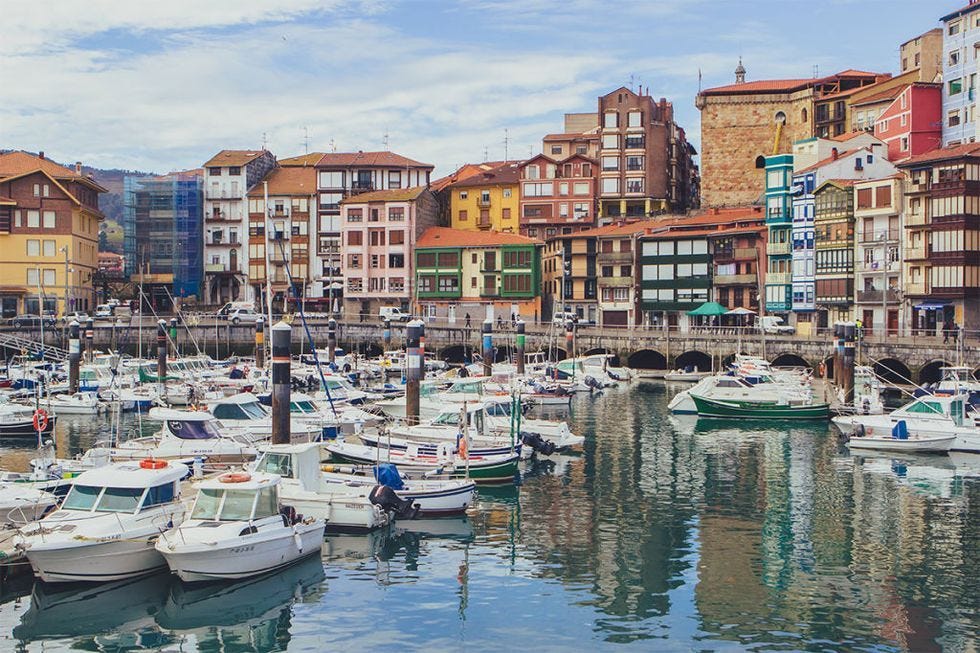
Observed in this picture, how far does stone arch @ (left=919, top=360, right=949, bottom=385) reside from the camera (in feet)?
274

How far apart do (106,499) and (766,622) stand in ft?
60.2

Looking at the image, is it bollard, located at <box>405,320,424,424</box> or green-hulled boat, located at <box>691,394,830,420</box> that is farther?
green-hulled boat, located at <box>691,394,830,420</box>

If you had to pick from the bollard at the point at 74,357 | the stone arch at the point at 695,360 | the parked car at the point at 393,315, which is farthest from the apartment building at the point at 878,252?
the bollard at the point at 74,357

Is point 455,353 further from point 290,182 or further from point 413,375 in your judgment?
point 413,375

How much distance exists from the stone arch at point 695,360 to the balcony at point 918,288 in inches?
710

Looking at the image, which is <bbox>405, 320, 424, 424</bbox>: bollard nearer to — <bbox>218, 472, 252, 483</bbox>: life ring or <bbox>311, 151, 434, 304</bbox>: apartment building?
<bbox>218, 472, 252, 483</bbox>: life ring

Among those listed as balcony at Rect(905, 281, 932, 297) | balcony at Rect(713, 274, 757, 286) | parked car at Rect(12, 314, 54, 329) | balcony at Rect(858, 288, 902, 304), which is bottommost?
parked car at Rect(12, 314, 54, 329)

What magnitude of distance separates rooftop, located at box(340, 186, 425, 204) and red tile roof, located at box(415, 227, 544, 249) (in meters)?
5.08

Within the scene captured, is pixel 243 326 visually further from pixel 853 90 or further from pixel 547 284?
pixel 853 90

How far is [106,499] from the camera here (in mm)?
31312

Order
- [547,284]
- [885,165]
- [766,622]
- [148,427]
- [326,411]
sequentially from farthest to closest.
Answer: [547,284] < [885,165] < [148,427] < [326,411] < [766,622]

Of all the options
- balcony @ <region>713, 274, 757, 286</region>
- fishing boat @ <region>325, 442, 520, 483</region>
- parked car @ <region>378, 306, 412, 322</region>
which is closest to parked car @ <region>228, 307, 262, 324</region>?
parked car @ <region>378, 306, 412, 322</region>

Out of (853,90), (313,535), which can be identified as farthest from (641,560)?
(853,90)

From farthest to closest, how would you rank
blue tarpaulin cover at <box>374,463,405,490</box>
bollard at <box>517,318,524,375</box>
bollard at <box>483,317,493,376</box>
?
bollard at <box>517,318,524,375</box> < bollard at <box>483,317,493,376</box> < blue tarpaulin cover at <box>374,463,405,490</box>
